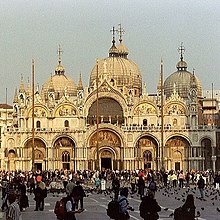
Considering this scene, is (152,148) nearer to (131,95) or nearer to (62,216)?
(131,95)

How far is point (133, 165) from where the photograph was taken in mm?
82062

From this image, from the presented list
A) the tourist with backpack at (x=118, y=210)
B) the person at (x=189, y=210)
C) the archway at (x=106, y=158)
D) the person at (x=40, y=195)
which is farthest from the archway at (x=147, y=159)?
the person at (x=189, y=210)

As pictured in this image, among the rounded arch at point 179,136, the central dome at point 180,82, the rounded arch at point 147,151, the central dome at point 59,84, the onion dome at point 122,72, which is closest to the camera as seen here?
the rounded arch at point 179,136

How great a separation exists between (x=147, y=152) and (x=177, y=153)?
343 centimetres

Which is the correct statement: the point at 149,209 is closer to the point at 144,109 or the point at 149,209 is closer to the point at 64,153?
the point at 144,109

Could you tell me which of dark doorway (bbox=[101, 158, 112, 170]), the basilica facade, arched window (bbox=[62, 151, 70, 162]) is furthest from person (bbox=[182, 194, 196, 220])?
arched window (bbox=[62, 151, 70, 162])

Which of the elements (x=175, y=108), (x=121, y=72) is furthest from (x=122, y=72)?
(x=175, y=108)

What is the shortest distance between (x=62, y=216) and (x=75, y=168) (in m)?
66.8

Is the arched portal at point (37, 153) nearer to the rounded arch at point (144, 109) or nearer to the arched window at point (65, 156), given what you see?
the arched window at point (65, 156)

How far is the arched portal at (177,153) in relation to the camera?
271 feet

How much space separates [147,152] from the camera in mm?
83562

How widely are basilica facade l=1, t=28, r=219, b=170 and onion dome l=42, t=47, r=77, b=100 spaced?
944 centimetres

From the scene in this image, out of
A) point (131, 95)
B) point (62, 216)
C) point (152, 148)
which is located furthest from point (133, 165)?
point (62, 216)

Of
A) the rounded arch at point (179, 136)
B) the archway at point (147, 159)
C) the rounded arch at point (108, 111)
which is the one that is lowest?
the archway at point (147, 159)
